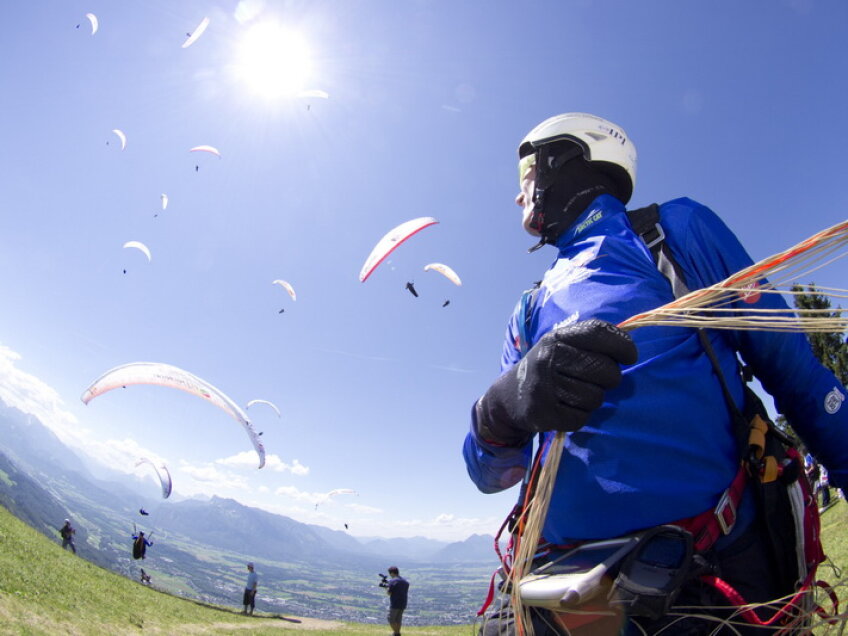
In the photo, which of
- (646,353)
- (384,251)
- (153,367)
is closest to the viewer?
(646,353)

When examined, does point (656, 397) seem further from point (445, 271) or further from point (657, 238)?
point (445, 271)

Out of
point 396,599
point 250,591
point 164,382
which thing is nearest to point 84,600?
point 164,382

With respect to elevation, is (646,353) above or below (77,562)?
above

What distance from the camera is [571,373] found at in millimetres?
1430

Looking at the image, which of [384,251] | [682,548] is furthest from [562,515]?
[384,251]

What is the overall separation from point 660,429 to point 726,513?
36 centimetres

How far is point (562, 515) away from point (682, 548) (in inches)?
15.8

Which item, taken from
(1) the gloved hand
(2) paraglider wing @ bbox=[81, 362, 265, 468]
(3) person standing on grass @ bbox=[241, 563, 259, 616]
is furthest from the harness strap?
(3) person standing on grass @ bbox=[241, 563, 259, 616]

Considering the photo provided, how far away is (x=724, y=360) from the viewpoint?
72.3 inches

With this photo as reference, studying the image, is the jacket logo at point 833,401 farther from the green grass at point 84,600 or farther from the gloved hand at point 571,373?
the green grass at point 84,600

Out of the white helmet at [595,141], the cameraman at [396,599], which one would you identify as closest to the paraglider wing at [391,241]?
the cameraman at [396,599]

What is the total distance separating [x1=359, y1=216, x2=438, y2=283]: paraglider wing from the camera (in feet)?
67.0

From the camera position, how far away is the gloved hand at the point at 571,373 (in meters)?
1.39

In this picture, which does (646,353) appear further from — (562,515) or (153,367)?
(153,367)
